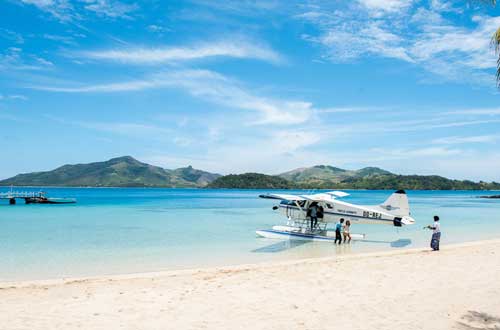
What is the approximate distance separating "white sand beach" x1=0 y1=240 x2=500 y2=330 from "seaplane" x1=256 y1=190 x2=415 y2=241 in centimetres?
753

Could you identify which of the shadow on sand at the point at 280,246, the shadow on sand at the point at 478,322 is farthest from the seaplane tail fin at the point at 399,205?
the shadow on sand at the point at 478,322

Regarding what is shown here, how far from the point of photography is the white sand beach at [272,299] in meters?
6.19

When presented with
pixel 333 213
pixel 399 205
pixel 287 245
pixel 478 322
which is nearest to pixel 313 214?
pixel 333 213

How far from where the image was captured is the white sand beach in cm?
619

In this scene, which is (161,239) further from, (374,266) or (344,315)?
(344,315)

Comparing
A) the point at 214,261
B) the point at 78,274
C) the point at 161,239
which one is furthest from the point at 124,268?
the point at 161,239

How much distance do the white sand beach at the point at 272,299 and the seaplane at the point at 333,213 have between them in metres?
7.53

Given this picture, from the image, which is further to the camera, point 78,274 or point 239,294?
point 78,274

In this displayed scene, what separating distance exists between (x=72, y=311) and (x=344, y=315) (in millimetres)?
4530

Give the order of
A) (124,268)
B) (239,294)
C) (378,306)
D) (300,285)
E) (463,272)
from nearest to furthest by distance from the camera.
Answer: (378,306)
(239,294)
(300,285)
(463,272)
(124,268)

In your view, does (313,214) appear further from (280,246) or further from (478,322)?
(478,322)

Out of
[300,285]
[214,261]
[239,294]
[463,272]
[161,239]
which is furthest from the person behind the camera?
[161,239]

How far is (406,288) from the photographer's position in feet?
27.5

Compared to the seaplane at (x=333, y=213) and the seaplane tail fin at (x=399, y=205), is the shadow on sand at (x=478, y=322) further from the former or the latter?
the seaplane tail fin at (x=399, y=205)
